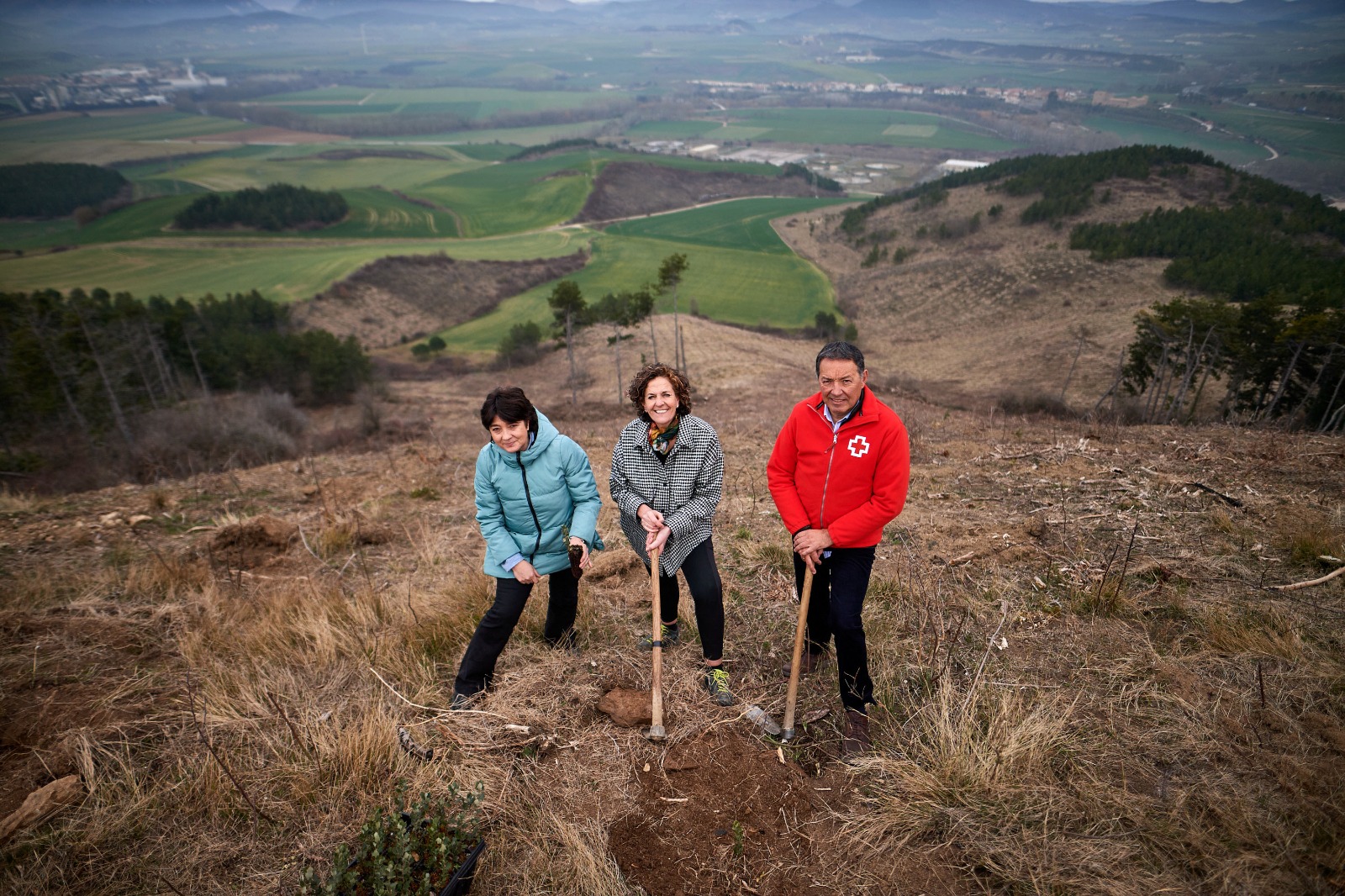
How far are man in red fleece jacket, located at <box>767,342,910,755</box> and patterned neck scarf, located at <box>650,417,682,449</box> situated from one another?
2.10 feet

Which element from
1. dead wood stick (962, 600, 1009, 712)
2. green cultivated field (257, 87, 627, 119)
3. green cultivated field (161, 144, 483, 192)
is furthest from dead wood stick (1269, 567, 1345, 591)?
green cultivated field (257, 87, 627, 119)

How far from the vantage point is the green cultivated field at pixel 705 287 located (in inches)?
1951

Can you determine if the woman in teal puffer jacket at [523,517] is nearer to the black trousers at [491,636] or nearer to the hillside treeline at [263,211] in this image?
the black trousers at [491,636]

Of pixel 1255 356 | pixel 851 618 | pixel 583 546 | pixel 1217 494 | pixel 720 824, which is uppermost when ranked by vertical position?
pixel 583 546

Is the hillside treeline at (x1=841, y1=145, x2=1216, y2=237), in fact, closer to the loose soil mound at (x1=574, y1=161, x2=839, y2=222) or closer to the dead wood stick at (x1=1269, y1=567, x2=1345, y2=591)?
the loose soil mound at (x1=574, y1=161, x2=839, y2=222)

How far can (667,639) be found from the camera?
421 cm

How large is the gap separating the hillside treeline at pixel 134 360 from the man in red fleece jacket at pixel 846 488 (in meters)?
29.5

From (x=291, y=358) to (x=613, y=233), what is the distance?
45591 millimetres

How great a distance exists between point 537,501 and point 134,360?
37.2 metres

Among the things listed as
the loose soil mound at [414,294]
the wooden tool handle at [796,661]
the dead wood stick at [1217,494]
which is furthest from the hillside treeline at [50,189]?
the dead wood stick at [1217,494]

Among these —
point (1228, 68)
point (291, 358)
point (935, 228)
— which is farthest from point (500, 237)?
point (1228, 68)

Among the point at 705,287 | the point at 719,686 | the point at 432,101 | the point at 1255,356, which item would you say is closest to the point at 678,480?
the point at 719,686

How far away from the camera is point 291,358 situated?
116ft

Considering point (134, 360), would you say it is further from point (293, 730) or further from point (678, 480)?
point (678, 480)
